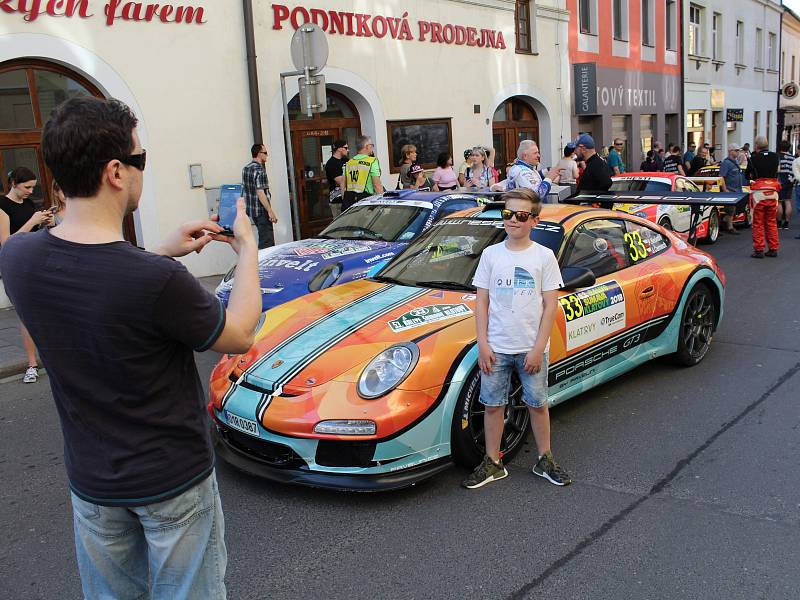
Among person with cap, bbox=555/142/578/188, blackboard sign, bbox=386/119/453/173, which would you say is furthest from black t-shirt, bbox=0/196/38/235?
person with cap, bbox=555/142/578/188

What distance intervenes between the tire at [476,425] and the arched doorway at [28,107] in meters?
7.63

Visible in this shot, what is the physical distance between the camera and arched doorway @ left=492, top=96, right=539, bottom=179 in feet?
61.2

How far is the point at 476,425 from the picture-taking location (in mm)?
4270

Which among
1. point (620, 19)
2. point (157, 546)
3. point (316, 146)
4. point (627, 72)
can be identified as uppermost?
point (620, 19)

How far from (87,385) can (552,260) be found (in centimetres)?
268

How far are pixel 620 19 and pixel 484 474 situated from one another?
74.4 feet

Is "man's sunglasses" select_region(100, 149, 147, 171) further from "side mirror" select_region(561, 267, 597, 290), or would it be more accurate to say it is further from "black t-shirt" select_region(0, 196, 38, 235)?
"black t-shirt" select_region(0, 196, 38, 235)

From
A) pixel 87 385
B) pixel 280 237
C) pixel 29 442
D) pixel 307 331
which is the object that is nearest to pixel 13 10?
pixel 280 237

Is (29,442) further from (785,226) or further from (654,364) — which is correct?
(785,226)

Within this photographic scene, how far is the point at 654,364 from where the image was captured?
20.2ft

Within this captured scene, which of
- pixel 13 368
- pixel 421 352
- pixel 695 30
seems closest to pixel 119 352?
pixel 421 352

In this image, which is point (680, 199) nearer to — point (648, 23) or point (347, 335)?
point (347, 335)

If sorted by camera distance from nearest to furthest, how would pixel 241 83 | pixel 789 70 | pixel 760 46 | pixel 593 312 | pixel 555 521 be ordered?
pixel 555 521, pixel 593 312, pixel 241 83, pixel 760 46, pixel 789 70

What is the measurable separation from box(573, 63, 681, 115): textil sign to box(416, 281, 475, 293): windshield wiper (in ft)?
57.0
